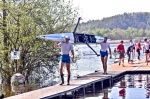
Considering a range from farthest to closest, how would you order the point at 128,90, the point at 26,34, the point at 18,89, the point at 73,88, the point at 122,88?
1. the point at 26,34
2. the point at 18,89
3. the point at 122,88
4. the point at 128,90
5. the point at 73,88

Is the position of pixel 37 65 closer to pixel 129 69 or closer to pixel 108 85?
pixel 129 69

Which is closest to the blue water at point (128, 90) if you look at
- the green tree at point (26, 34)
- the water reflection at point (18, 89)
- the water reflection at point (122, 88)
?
the water reflection at point (122, 88)

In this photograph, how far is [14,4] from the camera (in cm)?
2580

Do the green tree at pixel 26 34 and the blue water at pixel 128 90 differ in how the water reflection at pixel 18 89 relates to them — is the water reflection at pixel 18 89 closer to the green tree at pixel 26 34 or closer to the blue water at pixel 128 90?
the blue water at pixel 128 90

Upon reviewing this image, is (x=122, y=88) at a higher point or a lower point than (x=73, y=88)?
lower

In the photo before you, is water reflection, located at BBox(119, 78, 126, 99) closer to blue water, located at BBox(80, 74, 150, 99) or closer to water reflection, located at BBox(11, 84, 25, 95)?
blue water, located at BBox(80, 74, 150, 99)

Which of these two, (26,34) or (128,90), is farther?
(26,34)

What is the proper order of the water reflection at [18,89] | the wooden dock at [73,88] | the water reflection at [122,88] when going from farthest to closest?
the water reflection at [18,89], the water reflection at [122,88], the wooden dock at [73,88]

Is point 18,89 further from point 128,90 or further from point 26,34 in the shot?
point 26,34

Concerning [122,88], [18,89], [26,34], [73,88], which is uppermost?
[26,34]

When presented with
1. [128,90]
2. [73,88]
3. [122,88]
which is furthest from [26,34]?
[73,88]

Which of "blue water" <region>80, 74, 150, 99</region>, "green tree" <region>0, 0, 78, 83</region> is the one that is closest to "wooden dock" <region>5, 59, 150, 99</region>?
"blue water" <region>80, 74, 150, 99</region>

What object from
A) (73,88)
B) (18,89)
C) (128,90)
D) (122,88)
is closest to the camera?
(73,88)

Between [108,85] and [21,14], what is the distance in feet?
27.8
